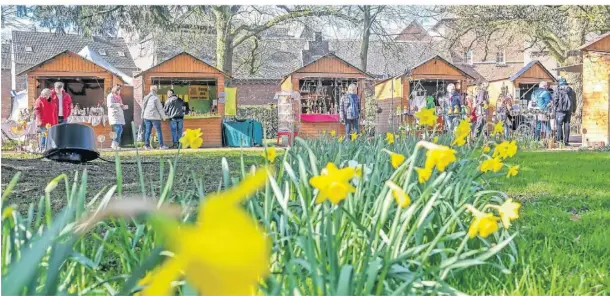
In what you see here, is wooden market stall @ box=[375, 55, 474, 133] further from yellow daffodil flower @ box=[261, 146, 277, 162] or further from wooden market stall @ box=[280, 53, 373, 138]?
yellow daffodil flower @ box=[261, 146, 277, 162]

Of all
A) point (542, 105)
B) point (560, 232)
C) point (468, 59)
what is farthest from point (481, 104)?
point (560, 232)

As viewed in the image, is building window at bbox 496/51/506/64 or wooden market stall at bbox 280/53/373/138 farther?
wooden market stall at bbox 280/53/373/138

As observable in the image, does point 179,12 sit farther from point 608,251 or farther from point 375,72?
point 608,251

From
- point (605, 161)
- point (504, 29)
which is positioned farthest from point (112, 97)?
point (605, 161)

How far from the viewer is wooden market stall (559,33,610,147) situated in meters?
2.95

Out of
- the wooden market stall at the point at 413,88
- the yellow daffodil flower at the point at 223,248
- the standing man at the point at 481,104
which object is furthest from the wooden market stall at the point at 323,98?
the yellow daffodil flower at the point at 223,248

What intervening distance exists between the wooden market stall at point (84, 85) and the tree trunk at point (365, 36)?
90 centimetres

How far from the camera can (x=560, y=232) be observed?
63.3 inches

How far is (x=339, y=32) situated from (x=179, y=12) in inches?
26.6

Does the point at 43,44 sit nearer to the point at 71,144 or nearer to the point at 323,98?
the point at 71,144

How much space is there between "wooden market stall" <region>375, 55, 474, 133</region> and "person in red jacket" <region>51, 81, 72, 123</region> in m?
1.26

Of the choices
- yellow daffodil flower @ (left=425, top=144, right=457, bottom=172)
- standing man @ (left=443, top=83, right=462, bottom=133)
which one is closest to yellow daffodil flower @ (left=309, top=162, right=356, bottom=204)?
yellow daffodil flower @ (left=425, top=144, right=457, bottom=172)

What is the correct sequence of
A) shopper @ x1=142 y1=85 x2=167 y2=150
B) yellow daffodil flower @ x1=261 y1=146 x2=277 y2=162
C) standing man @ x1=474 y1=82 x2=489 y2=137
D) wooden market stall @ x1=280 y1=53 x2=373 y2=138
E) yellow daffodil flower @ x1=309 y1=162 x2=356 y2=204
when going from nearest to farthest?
yellow daffodil flower @ x1=309 y1=162 x2=356 y2=204 → yellow daffodil flower @ x1=261 y1=146 x2=277 y2=162 → shopper @ x1=142 y1=85 x2=167 y2=150 → standing man @ x1=474 y1=82 x2=489 y2=137 → wooden market stall @ x1=280 y1=53 x2=373 y2=138

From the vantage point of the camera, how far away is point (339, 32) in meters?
2.62
